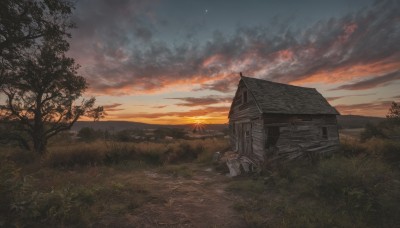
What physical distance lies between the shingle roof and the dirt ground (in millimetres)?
6097

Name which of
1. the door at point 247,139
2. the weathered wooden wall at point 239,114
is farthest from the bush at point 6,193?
the door at point 247,139

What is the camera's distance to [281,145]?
13086mm

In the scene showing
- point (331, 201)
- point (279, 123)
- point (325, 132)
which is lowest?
point (331, 201)

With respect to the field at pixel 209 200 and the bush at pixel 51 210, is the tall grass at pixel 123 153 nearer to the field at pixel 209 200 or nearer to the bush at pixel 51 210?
the field at pixel 209 200

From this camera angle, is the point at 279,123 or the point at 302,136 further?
the point at 302,136

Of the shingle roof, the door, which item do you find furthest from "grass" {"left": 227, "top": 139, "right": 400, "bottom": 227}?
the shingle roof

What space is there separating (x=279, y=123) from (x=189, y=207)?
8.87m

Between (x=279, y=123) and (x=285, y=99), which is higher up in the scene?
(x=285, y=99)

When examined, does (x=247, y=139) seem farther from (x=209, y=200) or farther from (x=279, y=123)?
(x=209, y=200)

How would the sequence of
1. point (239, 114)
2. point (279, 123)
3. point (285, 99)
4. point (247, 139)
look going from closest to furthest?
1. point (279, 123)
2. point (247, 139)
3. point (285, 99)
4. point (239, 114)

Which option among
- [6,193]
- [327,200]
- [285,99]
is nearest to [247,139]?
[285,99]

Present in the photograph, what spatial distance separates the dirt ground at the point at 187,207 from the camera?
5.73 metres

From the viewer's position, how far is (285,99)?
1525cm

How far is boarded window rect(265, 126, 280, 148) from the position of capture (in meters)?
12.9
